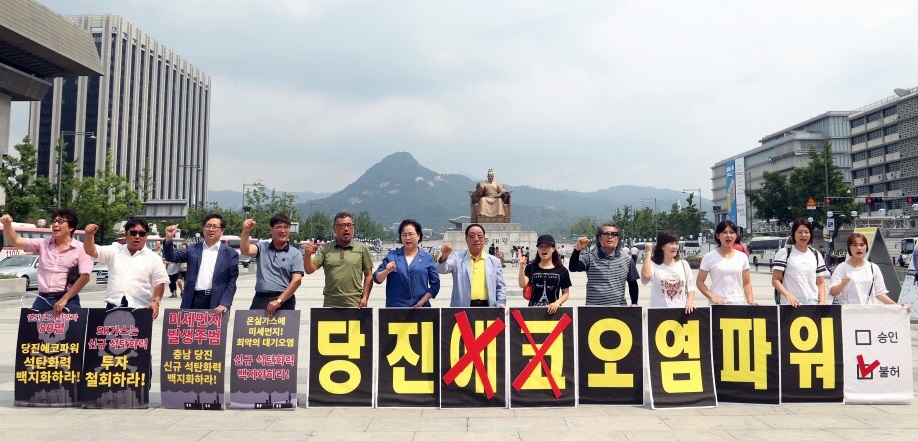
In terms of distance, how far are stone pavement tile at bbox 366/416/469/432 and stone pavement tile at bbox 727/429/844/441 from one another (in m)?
2.41

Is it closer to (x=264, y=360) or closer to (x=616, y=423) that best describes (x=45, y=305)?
(x=264, y=360)

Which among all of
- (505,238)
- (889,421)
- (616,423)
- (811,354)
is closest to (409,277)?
(616,423)

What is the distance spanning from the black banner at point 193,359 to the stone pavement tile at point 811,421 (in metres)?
5.44

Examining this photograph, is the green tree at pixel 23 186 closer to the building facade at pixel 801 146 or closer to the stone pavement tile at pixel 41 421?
the stone pavement tile at pixel 41 421

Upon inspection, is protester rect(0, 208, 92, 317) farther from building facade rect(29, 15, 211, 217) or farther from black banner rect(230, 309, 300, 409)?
building facade rect(29, 15, 211, 217)

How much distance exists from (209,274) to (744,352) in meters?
5.81

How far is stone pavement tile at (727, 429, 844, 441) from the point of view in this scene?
17.3 ft

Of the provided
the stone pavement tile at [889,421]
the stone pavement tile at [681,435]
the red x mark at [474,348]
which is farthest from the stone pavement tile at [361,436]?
the stone pavement tile at [889,421]

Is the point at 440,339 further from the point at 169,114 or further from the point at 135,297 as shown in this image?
the point at 169,114

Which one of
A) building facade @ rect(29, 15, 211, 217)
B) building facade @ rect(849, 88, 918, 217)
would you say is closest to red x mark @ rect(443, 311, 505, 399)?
building facade @ rect(849, 88, 918, 217)

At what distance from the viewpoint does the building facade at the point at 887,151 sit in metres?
73.4

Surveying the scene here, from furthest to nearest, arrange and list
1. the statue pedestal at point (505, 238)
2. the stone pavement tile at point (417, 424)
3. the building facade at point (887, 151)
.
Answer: the building facade at point (887, 151)
the statue pedestal at point (505, 238)
the stone pavement tile at point (417, 424)

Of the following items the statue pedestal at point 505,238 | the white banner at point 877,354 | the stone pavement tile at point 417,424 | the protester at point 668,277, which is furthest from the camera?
the statue pedestal at point 505,238

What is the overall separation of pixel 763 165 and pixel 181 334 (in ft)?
424
